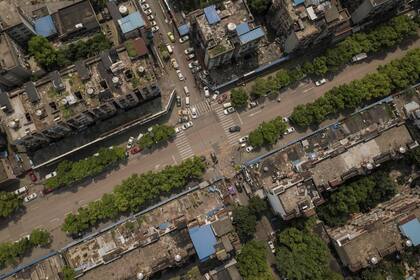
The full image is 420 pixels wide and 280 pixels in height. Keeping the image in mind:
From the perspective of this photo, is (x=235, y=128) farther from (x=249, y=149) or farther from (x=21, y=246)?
(x=21, y=246)

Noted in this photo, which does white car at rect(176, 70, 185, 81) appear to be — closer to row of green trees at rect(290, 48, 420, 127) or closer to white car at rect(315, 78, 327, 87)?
row of green trees at rect(290, 48, 420, 127)

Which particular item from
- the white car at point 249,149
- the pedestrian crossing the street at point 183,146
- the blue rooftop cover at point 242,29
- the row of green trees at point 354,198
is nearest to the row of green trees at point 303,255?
the row of green trees at point 354,198

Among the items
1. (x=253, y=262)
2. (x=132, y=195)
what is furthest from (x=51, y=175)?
(x=253, y=262)

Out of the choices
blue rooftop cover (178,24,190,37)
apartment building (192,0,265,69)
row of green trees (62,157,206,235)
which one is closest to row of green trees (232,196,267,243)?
row of green trees (62,157,206,235)

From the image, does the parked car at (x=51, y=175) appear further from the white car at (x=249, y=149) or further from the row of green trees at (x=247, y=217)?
the white car at (x=249, y=149)

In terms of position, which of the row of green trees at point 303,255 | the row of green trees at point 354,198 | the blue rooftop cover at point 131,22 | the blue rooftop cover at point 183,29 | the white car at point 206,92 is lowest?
the row of green trees at point 303,255

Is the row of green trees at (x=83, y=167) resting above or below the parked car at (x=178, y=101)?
below

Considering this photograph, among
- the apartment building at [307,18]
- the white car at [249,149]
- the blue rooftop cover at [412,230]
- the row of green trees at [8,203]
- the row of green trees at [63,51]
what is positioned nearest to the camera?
the blue rooftop cover at [412,230]
